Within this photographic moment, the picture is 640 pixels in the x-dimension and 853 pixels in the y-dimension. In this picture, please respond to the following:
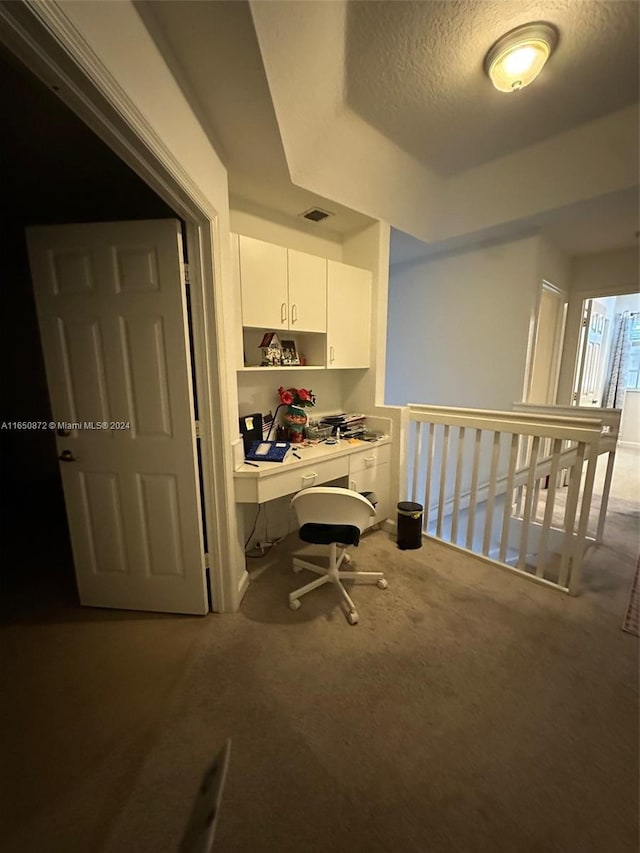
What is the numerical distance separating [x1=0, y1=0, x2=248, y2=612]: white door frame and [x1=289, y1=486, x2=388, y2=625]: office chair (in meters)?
0.40

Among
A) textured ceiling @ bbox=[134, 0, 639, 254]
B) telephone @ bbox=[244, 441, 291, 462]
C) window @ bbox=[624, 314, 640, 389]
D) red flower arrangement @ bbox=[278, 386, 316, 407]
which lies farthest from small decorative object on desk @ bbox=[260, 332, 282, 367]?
window @ bbox=[624, 314, 640, 389]

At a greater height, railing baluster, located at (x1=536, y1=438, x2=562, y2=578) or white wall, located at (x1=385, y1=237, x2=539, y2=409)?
white wall, located at (x1=385, y1=237, x2=539, y2=409)

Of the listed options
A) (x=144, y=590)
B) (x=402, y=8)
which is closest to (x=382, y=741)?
(x=144, y=590)

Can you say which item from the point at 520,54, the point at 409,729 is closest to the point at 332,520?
the point at 409,729

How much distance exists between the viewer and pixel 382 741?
1288 millimetres

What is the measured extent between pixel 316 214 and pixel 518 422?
208 cm

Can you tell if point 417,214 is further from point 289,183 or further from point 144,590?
point 144,590

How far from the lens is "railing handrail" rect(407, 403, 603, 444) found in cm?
196

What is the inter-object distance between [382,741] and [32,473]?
4.41 metres

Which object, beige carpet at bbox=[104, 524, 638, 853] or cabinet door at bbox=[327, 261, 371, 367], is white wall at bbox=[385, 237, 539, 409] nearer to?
cabinet door at bbox=[327, 261, 371, 367]

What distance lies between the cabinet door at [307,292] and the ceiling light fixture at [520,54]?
128 centimetres

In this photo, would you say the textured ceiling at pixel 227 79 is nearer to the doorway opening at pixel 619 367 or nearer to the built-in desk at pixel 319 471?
the built-in desk at pixel 319 471

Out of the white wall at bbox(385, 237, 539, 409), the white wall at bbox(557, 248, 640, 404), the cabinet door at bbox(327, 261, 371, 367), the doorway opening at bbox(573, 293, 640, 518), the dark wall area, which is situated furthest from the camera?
the doorway opening at bbox(573, 293, 640, 518)

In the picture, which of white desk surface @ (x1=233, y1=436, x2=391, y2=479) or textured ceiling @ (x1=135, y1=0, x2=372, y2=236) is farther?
white desk surface @ (x1=233, y1=436, x2=391, y2=479)
